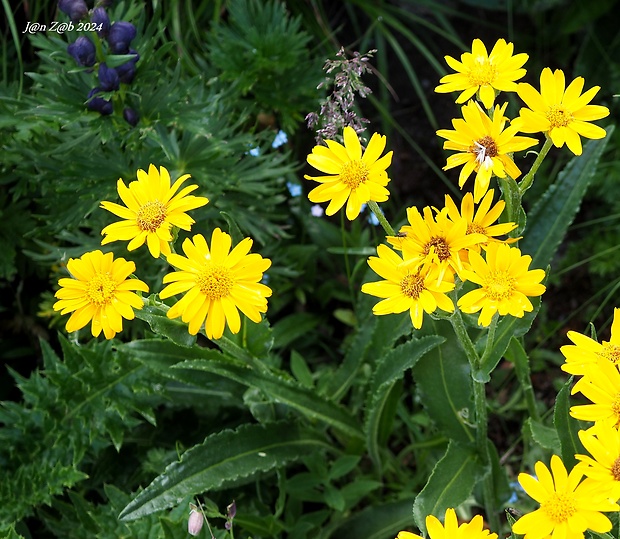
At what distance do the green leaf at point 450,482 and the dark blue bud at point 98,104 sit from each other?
44.2 inches

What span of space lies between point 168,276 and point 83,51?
743 mm

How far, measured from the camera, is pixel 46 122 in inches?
78.1

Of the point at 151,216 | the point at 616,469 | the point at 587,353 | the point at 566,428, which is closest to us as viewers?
the point at 616,469

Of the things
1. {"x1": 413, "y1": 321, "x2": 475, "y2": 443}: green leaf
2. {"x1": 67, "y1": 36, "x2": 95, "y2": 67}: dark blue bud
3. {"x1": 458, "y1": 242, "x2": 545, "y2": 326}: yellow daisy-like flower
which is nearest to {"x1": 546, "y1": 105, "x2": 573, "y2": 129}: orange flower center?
{"x1": 458, "y1": 242, "x2": 545, "y2": 326}: yellow daisy-like flower

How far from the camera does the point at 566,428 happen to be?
150cm

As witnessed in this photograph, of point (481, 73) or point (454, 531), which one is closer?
point (454, 531)

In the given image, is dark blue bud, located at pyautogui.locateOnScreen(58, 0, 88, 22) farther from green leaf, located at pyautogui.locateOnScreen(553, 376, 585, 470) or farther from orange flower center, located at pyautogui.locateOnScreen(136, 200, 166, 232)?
green leaf, located at pyautogui.locateOnScreen(553, 376, 585, 470)

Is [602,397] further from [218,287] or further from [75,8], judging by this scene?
[75,8]

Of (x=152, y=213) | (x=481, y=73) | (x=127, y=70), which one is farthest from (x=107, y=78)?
(x=481, y=73)

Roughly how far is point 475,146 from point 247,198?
95cm

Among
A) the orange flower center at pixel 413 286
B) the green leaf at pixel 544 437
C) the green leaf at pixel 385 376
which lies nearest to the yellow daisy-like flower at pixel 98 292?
the orange flower center at pixel 413 286

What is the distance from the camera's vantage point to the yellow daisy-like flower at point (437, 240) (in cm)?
125

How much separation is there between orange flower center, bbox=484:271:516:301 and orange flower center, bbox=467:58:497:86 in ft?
1.19

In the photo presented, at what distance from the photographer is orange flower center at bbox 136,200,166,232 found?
1.36 metres
